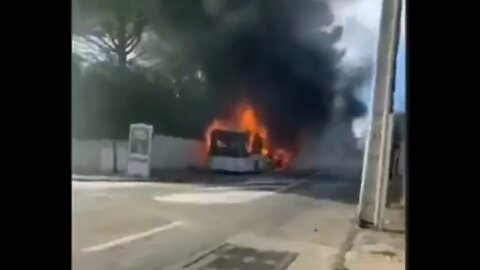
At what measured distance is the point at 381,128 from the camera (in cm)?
95

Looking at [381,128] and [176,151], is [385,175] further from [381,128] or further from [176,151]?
[176,151]

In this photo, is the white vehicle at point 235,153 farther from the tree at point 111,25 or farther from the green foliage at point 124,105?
the tree at point 111,25

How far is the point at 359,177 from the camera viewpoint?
95 cm

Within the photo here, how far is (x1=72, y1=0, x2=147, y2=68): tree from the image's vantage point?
3.15 ft

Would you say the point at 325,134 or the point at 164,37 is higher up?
the point at 164,37

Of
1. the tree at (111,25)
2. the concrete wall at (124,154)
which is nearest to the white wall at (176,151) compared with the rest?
the concrete wall at (124,154)

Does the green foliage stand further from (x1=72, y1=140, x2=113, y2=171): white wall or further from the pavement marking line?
the pavement marking line

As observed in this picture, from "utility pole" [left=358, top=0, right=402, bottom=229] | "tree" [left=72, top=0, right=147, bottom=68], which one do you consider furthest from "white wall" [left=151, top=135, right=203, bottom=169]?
"utility pole" [left=358, top=0, right=402, bottom=229]

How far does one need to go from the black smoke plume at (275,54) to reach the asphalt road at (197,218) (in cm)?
10

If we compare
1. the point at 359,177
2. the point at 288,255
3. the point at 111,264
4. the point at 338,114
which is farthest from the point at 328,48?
the point at 111,264

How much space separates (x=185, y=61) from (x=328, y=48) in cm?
23

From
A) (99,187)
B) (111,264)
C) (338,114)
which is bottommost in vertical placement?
(111,264)

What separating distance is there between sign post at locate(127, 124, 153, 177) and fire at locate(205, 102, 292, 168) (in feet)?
0.31
